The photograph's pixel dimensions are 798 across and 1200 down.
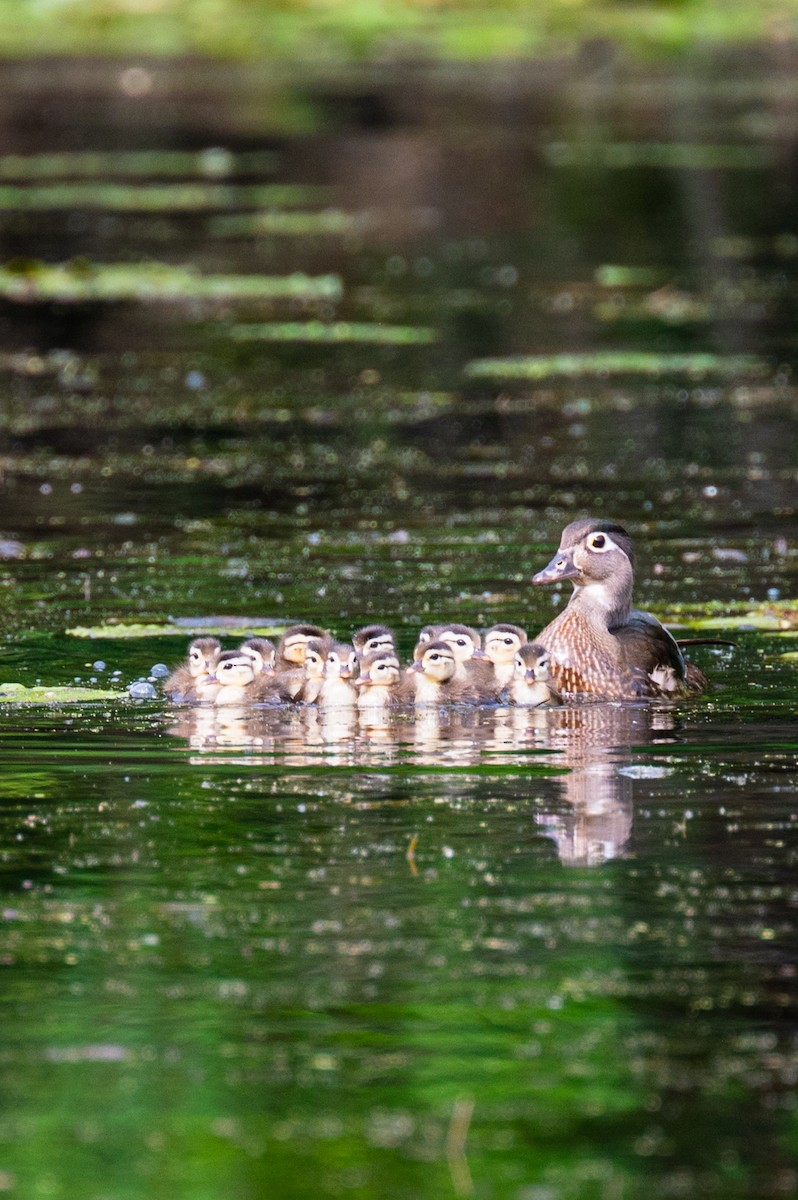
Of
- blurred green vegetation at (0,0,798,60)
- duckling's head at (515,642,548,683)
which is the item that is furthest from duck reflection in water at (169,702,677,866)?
blurred green vegetation at (0,0,798,60)

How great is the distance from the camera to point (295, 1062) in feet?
18.6

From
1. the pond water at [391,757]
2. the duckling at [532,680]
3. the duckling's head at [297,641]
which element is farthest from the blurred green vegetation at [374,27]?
the duckling at [532,680]

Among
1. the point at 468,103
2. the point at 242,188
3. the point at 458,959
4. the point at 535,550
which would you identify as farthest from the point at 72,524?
the point at 468,103

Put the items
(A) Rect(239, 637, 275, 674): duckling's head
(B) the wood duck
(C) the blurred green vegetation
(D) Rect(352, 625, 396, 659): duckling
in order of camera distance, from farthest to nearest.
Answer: (C) the blurred green vegetation
(B) the wood duck
(A) Rect(239, 637, 275, 674): duckling's head
(D) Rect(352, 625, 396, 659): duckling

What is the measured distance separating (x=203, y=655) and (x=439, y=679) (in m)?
0.88

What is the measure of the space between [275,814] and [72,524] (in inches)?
247

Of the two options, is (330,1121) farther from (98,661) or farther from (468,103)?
(468,103)

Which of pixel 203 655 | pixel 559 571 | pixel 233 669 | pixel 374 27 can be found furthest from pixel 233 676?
pixel 374 27

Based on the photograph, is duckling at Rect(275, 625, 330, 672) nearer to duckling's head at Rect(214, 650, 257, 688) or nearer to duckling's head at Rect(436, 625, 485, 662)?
duckling's head at Rect(214, 650, 257, 688)

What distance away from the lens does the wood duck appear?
32.7 ft

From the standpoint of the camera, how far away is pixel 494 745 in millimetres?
8945

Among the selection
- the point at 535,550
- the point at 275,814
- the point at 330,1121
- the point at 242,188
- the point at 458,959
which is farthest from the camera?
the point at 242,188

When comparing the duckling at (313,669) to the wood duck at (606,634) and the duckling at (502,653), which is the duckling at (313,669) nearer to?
the duckling at (502,653)

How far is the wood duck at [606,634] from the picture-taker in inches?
392
